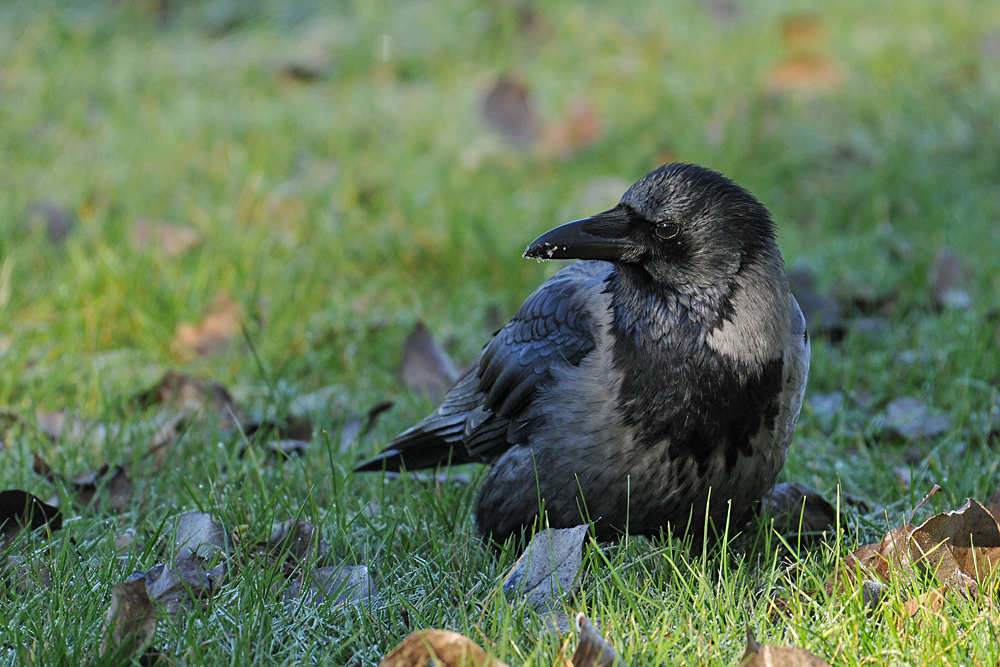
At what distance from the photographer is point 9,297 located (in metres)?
3.97

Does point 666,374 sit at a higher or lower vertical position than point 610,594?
higher

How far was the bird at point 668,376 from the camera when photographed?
2.48 meters

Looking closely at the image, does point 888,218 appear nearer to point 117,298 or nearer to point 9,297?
point 117,298

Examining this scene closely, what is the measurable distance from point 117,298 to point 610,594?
254 centimetres

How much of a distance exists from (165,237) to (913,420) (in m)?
2.95

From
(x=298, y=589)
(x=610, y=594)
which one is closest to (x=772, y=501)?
(x=610, y=594)

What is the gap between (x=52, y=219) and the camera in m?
4.63

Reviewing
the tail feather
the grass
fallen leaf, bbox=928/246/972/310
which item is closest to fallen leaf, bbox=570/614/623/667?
the grass

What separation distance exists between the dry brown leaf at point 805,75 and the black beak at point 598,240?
169 inches

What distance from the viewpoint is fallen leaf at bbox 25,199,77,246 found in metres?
4.55

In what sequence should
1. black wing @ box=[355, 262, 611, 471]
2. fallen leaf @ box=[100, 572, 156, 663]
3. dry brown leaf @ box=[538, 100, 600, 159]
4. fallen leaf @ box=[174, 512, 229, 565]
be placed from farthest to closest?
dry brown leaf @ box=[538, 100, 600, 159] < black wing @ box=[355, 262, 611, 471] < fallen leaf @ box=[174, 512, 229, 565] < fallen leaf @ box=[100, 572, 156, 663]

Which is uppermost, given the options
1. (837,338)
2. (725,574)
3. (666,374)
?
(666,374)

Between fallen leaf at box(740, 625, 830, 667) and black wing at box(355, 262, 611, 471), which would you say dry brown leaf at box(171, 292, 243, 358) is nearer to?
black wing at box(355, 262, 611, 471)

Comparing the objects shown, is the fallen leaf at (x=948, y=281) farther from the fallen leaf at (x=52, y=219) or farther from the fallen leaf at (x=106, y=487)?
the fallen leaf at (x=52, y=219)
